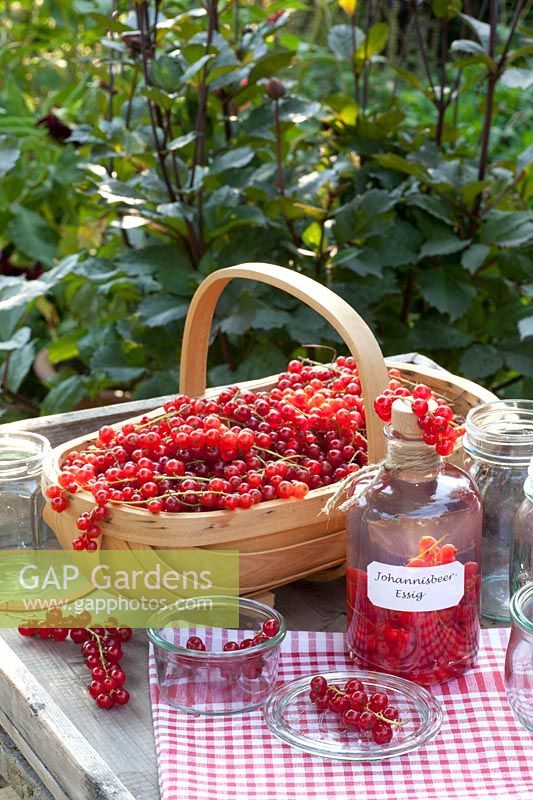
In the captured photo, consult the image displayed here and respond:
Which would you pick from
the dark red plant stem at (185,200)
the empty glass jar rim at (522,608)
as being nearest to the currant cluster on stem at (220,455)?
the empty glass jar rim at (522,608)

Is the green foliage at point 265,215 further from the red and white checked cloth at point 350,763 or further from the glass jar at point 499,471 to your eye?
the red and white checked cloth at point 350,763

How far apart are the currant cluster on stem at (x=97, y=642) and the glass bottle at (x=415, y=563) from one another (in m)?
0.22

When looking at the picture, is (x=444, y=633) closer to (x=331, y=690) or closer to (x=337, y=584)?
(x=331, y=690)

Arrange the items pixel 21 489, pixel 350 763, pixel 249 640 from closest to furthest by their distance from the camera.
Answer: pixel 350 763 < pixel 249 640 < pixel 21 489

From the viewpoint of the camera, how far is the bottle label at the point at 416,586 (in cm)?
85

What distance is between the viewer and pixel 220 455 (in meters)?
1.00

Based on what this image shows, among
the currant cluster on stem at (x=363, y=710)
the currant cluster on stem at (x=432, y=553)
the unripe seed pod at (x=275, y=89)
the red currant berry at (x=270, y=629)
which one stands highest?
the unripe seed pod at (x=275, y=89)

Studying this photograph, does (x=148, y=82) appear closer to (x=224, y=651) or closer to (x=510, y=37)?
(x=510, y=37)

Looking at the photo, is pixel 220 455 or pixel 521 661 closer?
pixel 521 661

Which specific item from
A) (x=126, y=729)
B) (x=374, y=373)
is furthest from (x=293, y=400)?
(x=126, y=729)

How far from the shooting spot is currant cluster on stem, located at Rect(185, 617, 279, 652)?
0.89 metres

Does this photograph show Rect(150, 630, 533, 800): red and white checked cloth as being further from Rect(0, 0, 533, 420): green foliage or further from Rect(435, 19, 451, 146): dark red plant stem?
Rect(435, 19, 451, 146): dark red plant stem

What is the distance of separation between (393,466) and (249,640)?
0.20m

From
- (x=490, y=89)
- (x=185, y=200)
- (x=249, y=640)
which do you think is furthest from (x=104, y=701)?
(x=490, y=89)
